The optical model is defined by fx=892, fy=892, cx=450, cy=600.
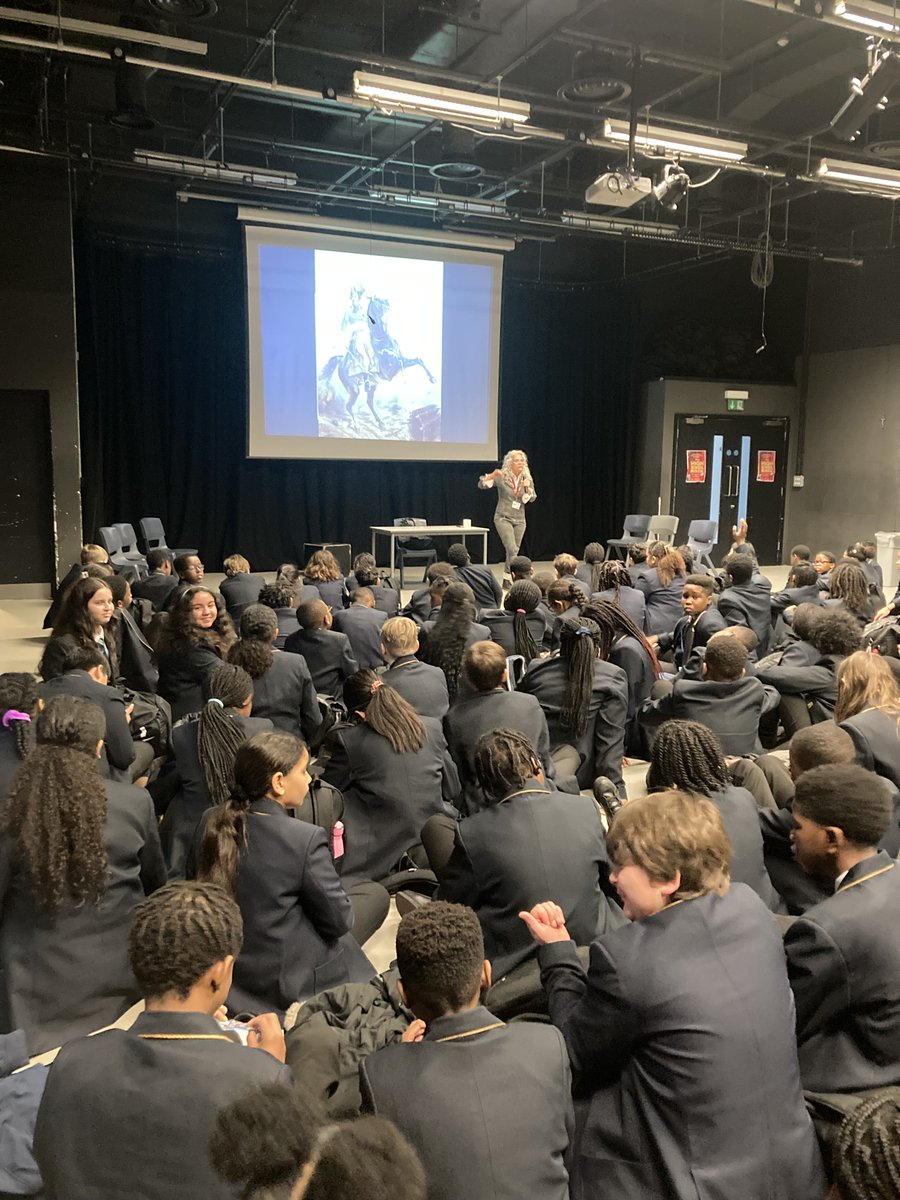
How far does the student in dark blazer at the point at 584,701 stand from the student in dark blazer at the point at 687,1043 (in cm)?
222

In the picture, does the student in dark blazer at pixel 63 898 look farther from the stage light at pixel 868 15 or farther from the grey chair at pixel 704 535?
the grey chair at pixel 704 535

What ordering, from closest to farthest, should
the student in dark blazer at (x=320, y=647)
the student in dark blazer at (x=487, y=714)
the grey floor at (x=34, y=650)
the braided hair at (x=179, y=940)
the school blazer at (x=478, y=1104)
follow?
the school blazer at (x=478, y=1104)
the braided hair at (x=179, y=940)
the grey floor at (x=34, y=650)
the student in dark blazer at (x=487, y=714)
the student in dark blazer at (x=320, y=647)

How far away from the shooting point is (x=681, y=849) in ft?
5.37

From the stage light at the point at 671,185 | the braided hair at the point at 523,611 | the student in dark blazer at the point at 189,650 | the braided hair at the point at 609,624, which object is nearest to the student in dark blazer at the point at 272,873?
the student in dark blazer at the point at 189,650

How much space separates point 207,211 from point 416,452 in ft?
12.7

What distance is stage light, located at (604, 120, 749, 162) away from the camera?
6633 mm

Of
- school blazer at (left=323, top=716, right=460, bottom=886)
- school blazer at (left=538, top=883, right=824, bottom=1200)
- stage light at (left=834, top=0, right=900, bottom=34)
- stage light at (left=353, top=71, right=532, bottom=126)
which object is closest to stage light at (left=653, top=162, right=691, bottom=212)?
stage light at (left=353, top=71, right=532, bottom=126)

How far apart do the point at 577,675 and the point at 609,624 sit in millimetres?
694

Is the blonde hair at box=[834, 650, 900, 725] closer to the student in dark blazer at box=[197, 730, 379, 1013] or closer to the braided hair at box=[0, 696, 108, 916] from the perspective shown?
the student in dark blazer at box=[197, 730, 379, 1013]

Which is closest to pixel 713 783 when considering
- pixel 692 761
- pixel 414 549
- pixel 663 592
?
pixel 692 761

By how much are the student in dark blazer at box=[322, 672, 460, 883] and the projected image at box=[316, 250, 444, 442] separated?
8.25 m

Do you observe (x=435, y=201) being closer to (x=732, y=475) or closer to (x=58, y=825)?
(x=732, y=475)

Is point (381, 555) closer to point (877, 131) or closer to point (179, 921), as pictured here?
point (877, 131)

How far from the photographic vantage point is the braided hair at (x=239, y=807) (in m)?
2.25
